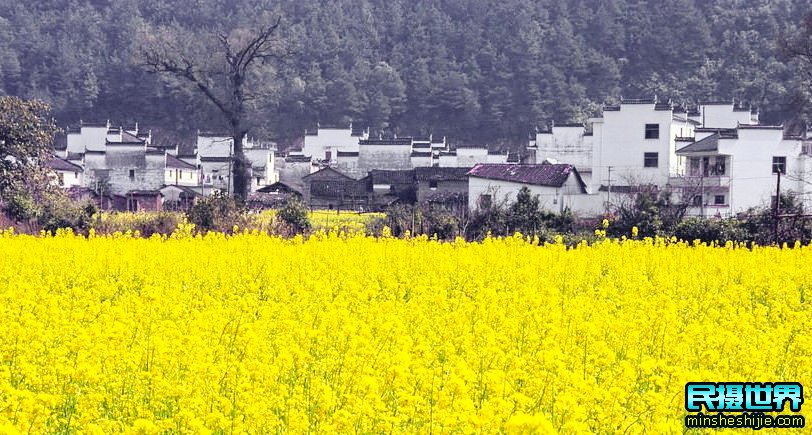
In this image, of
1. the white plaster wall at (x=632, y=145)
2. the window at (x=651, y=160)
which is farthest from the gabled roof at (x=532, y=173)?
the window at (x=651, y=160)

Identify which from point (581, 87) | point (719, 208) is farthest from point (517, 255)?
point (581, 87)

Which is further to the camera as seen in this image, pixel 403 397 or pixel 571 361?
pixel 571 361

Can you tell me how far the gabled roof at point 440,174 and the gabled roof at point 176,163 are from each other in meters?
14.5

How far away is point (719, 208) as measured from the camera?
35.1 m

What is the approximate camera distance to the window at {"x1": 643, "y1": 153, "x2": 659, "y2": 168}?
39344 mm

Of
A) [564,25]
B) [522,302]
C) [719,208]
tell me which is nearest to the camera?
[522,302]

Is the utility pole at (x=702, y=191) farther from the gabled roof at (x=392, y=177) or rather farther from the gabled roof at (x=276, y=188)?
the gabled roof at (x=276, y=188)

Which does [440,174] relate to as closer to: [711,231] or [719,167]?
[719,167]

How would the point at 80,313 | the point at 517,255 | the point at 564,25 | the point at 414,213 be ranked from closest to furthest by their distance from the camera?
the point at 80,313, the point at 517,255, the point at 414,213, the point at 564,25

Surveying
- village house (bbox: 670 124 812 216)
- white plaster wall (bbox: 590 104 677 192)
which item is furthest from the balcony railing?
white plaster wall (bbox: 590 104 677 192)

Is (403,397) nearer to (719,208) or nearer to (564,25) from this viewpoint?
(719,208)

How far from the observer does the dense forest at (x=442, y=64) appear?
228 ft

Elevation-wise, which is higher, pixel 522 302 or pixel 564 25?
pixel 564 25

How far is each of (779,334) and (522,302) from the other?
217cm
